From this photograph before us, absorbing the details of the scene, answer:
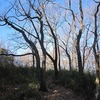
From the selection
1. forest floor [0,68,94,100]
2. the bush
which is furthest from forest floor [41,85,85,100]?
the bush

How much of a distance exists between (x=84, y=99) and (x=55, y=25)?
1909cm

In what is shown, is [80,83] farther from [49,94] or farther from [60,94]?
[49,94]

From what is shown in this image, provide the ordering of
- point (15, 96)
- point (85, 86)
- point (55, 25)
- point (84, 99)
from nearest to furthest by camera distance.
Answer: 1. point (15, 96)
2. point (84, 99)
3. point (85, 86)
4. point (55, 25)

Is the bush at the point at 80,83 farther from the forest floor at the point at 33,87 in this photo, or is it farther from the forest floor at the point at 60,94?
the forest floor at the point at 60,94

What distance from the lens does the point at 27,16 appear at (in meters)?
19.8

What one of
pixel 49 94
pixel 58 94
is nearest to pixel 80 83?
pixel 58 94

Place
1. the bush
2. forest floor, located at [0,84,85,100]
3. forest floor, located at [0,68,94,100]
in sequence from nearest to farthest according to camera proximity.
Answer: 1. forest floor, located at [0,84,85,100]
2. forest floor, located at [0,68,94,100]
3. the bush

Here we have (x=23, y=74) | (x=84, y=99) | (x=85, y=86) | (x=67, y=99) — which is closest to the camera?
(x=67, y=99)

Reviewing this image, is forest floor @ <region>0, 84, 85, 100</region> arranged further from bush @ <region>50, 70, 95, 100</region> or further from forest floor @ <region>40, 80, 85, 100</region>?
bush @ <region>50, 70, 95, 100</region>

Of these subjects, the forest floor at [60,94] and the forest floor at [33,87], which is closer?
the forest floor at [33,87]

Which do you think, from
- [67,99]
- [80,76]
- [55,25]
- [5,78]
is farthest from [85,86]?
[55,25]

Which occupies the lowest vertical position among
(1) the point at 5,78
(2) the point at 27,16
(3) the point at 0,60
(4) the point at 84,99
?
(4) the point at 84,99

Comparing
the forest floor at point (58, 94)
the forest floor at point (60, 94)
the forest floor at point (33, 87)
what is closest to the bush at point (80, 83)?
the forest floor at point (33, 87)

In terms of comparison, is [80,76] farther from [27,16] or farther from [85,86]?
[27,16]
